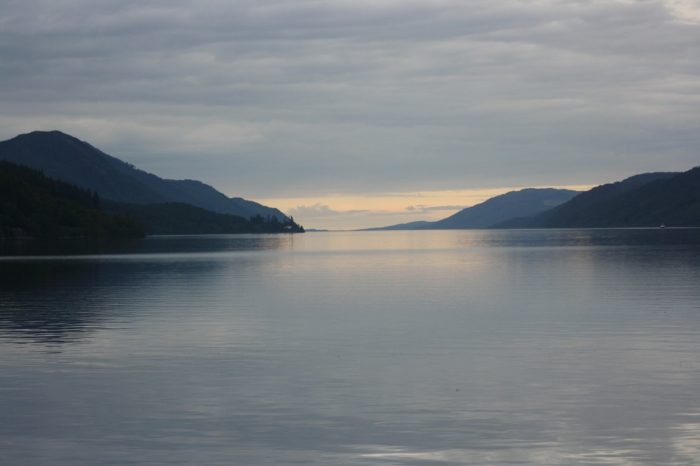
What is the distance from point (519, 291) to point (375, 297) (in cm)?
1021

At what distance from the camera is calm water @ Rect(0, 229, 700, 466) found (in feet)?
68.0

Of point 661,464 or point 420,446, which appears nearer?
point 661,464

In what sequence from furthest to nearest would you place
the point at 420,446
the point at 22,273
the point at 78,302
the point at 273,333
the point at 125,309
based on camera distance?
the point at 22,273 → the point at 78,302 → the point at 125,309 → the point at 273,333 → the point at 420,446

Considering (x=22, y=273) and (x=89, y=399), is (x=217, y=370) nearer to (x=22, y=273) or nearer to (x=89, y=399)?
(x=89, y=399)

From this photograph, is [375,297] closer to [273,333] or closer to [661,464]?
[273,333]

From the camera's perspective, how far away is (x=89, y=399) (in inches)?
1021

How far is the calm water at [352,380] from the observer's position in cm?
2072

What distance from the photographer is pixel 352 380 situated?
2864cm

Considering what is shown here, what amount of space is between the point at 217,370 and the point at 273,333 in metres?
10.4

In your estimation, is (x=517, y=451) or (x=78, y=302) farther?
(x=78, y=302)

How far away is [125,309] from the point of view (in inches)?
2041

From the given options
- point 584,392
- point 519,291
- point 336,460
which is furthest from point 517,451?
point 519,291

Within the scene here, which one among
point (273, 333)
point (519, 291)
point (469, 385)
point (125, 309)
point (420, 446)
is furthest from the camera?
point (519, 291)

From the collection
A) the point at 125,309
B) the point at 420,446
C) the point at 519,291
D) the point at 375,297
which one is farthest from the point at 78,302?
the point at 420,446
